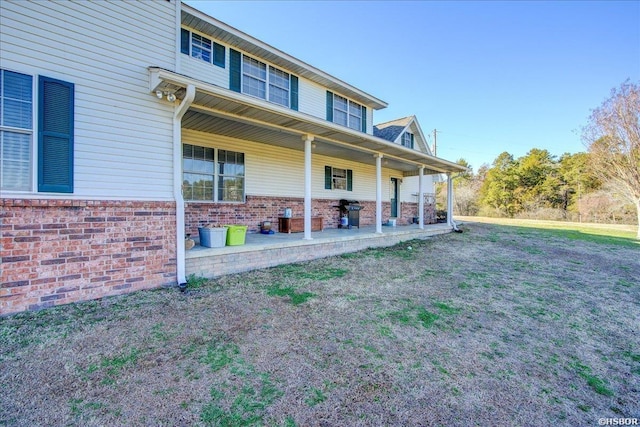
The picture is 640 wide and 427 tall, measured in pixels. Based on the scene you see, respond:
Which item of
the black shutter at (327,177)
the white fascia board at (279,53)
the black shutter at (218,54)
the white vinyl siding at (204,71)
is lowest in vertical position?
the black shutter at (327,177)

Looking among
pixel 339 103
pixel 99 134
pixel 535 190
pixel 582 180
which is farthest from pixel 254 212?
pixel 535 190

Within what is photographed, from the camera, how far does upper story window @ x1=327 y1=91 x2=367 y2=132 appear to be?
34.4ft

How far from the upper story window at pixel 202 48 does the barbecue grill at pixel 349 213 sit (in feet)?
20.9

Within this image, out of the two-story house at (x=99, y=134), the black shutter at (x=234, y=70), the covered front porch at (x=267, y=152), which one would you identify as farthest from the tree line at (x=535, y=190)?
the black shutter at (x=234, y=70)

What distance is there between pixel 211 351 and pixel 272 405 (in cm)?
108

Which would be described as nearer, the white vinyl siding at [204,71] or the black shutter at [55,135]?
the black shutter at [55,135]

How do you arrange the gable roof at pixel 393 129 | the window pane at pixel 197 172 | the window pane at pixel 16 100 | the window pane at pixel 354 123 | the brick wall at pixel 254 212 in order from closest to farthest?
the window pane at pixel 16 100 → the window pane at pixel 197 172 → the brick wall at pixel 254 212 → the window pane at pixel 354 123 → the gable roof at pixel 393 129

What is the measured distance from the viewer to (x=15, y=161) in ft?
12.1

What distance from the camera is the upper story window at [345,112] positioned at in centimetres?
1048

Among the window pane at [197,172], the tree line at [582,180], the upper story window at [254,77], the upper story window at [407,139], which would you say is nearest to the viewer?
the window pane at [197,172]

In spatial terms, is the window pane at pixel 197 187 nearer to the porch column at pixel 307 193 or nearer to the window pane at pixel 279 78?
the porch column at pixel 307 193

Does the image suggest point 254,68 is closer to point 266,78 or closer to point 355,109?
point 266,78

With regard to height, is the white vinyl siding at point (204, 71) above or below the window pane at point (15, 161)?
above

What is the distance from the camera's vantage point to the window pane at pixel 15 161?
362 cm
